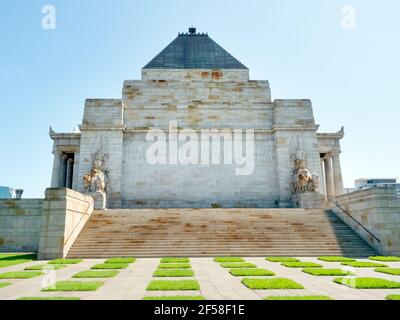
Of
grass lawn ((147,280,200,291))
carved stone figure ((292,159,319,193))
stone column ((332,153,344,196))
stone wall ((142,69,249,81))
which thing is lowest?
grass lawn ((147,280,200,291))

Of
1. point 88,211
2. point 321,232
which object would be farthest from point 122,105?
point 321,232

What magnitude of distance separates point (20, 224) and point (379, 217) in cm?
2014

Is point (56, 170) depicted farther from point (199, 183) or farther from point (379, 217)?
point (379, 217)

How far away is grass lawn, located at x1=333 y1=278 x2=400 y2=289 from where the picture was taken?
7.71 metres

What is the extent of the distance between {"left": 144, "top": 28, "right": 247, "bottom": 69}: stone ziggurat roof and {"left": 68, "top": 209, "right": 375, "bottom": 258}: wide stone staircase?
23.6m

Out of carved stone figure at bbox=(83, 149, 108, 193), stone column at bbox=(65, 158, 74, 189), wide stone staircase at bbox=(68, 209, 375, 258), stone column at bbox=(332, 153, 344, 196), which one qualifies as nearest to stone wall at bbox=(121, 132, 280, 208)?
carved stone figure at bbox=(83, 149, 108, 193)

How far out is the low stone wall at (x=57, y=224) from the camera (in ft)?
50.8

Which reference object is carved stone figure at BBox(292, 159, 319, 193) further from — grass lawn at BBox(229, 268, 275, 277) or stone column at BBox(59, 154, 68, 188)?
stone column at BBox(59, 154, 68, 188)

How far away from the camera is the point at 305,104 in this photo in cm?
3272

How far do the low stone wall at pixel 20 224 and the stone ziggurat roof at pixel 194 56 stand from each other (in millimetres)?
25176

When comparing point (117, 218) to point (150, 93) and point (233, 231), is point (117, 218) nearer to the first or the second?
point (233, 231)

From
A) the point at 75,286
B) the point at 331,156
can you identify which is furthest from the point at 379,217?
the point at 331,156

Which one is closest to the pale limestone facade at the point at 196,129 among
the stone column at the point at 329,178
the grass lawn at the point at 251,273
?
the stone column at the point at 329,178

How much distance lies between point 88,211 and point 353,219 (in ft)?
55.1
